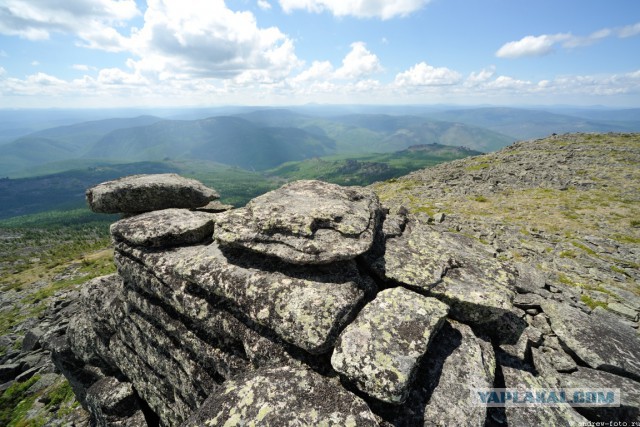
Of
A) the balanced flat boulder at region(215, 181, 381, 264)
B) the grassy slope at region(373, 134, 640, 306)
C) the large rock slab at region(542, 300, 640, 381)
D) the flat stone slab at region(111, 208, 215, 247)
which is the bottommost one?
the grassy slope at region(373, 134, 640, 306)

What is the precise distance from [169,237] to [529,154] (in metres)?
60.5

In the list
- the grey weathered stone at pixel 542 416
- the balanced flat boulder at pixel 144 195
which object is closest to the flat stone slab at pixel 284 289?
the grey weathered stone at pixel 542 416

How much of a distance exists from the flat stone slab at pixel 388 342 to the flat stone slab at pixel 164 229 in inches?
385

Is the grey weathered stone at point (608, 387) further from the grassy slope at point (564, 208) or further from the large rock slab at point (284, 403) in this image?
the large rock slab at point (284, 403)

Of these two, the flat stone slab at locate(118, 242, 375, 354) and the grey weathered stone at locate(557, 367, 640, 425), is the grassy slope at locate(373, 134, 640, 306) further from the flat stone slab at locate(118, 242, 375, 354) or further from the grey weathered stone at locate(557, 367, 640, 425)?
the flat stone slab at locate(118, 242, 375, 354)

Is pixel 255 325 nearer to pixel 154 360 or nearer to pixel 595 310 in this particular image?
pixel 154 360

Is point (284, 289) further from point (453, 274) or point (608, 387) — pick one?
point (608, 387)

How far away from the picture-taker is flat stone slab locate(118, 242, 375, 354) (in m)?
9.55

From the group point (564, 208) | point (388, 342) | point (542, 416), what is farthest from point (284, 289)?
point (564, 208)

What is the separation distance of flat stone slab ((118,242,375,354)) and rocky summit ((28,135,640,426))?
51 millimetres

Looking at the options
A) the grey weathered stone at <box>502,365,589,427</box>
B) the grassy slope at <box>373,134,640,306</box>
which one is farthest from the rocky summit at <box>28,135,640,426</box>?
the grassy slope at <box>373,134,640,306</box>

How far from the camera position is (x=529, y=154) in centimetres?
5222

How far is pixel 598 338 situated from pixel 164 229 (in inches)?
820

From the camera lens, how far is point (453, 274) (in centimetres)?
1221
